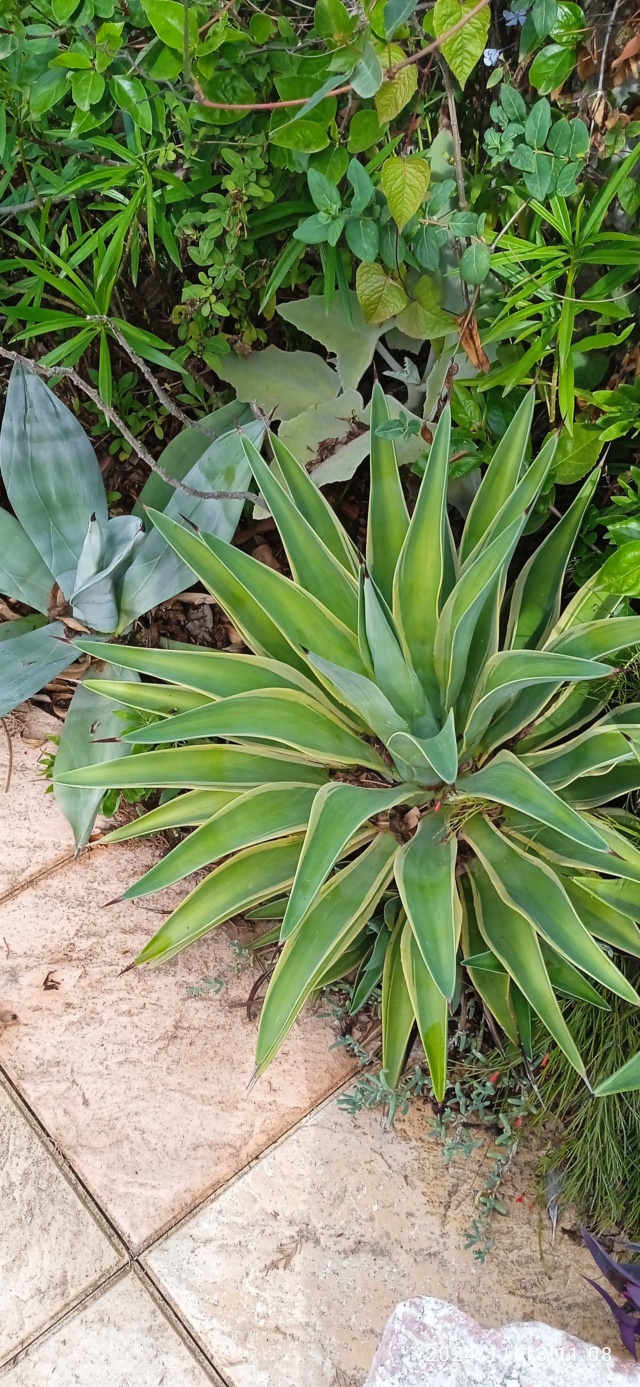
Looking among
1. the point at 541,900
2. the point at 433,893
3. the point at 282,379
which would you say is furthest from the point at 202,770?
the point at 282,379

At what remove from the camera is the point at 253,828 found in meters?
1.18

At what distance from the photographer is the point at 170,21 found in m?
1.02

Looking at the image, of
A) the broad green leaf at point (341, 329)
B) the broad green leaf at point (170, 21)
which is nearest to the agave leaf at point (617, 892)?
the broad green leaf at point (341, 329)

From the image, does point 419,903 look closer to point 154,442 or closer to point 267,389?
point 267,389

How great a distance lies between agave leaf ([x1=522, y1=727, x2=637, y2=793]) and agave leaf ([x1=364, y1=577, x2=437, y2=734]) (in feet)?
0.53

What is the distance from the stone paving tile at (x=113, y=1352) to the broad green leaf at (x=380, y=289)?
1477mm

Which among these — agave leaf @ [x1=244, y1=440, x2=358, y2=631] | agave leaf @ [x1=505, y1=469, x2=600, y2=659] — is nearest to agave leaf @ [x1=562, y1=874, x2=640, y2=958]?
agave leaf @ [x1=505, y1=469, x2=600, y2=659]

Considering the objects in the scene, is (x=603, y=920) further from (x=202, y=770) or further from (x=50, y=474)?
(x=50, y=474)

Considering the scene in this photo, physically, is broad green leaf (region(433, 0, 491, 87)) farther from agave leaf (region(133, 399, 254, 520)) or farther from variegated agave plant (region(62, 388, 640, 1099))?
agave leaf (region(133, 399, 254, 520))

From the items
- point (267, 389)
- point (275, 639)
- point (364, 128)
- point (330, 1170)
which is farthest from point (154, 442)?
point (330, 1170)

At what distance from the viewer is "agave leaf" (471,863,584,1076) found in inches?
45.6

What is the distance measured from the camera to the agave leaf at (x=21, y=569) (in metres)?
1.55

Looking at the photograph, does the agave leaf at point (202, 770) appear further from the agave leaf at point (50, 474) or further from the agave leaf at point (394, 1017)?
the agave leaf at point (50, 474)

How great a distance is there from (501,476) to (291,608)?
13.4 inches
